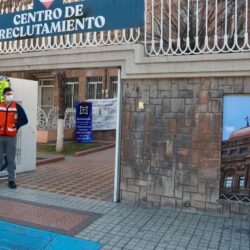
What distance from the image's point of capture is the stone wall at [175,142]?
5926 mm

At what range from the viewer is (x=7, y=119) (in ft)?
24.7

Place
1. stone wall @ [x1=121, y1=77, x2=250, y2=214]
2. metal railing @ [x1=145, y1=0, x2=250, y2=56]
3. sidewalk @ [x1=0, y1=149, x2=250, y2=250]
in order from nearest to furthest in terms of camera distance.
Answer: sidewalk @ [x1=0, y1=149, x2=250, y2=250] → metal railing @ [x1=145, y1=0, x2=250, y2=56] → stone wall @ [x1=121, y1=77, x2=250, y2=214]

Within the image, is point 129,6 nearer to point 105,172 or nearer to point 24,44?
point 24,44

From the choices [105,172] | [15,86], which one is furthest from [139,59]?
[105,172]

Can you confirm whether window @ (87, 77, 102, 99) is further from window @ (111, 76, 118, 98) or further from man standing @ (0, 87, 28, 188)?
man standing @ (0, 87, 28, 188)

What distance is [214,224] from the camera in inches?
221

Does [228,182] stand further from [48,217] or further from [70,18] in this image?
[70,18]

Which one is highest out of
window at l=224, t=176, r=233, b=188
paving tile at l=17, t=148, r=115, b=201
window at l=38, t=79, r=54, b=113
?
window at l=38, t=79, r=54, b=113

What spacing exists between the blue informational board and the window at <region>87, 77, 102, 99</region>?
10.6ft

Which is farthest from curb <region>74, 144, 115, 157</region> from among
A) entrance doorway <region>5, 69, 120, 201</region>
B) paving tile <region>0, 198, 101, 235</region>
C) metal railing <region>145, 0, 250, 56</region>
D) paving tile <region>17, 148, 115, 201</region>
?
metal railing <region>145, 0, 250, 56</region>

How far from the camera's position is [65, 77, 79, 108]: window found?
68.5 feet

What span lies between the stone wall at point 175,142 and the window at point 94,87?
1374cm

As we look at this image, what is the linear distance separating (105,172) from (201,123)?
4.60 m

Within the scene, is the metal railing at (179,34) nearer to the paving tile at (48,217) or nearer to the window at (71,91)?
the paving tile at (48,217)
